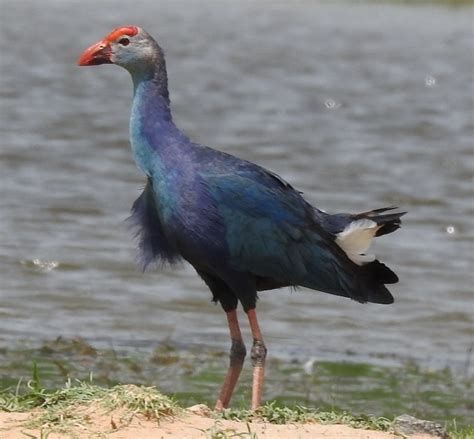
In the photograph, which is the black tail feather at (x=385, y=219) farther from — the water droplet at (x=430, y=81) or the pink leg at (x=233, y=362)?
the water droplet at (x=430, y=81)

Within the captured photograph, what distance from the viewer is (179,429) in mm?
5445

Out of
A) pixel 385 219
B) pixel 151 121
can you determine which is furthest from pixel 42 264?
pixel 385 219

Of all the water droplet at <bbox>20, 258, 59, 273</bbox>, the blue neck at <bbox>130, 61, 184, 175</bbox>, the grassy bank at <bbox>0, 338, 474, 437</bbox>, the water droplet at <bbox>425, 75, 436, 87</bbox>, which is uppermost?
the blue neck at <bbox>130, 61, 184, 175</bbox>

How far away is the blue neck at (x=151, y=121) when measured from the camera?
6.27 meters

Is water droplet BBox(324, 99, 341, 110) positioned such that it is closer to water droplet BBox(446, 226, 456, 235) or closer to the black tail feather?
water droplet BBox(446, 226, 456, 235)

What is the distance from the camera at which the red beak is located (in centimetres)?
655

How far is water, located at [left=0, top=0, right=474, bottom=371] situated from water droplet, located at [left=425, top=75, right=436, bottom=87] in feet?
0.27

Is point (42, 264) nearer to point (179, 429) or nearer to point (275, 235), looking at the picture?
point (275, 235)

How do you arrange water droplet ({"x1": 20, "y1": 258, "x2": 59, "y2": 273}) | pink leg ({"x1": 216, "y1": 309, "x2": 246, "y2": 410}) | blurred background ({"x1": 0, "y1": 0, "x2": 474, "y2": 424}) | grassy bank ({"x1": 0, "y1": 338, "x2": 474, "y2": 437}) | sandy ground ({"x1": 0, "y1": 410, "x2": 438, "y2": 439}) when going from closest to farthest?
sandy ground ({"x1": 0, "y1": 410, "x2": 438, "y2": 439}), pink leg ({"x1": 216, "y1": 309, "x2": 246, "y2": 410}), grassy bank ({"x1": 0, "y1": 338, "x2": 474, "y2": 437}), blurred background ({"x1": 0, "y1": 0, "x2": 474, "y2": 424}), water droplet ({"x1": 20, "y1": 258, "x2": 59, "y2": 273})

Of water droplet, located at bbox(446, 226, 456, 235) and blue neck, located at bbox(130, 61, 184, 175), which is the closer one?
blue neck, located at bbox(130, 61, 184, 175)

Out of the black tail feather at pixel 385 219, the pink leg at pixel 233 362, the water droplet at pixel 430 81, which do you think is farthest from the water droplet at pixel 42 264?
the water droplet at pixel 430 81

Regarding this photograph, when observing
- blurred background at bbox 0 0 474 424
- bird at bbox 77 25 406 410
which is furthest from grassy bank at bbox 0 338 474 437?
bird at bbox 77 25 406 410

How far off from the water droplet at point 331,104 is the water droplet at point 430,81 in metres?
2.89

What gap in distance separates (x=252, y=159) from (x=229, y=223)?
9135 millimetres
